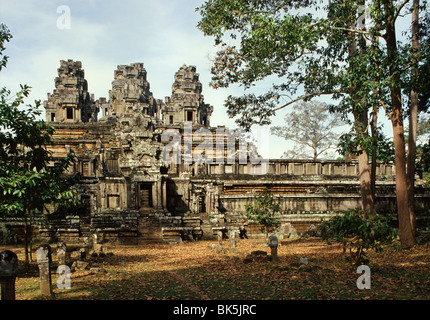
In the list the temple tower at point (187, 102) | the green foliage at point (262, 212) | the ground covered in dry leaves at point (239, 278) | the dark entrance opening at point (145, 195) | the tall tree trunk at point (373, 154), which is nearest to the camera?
the ground covered in dry leaves at point (239, 278)

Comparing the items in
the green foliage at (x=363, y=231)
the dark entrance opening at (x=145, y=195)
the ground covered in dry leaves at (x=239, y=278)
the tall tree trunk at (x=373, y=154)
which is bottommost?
the ground covered in dry leaves at (x=239, y=278)

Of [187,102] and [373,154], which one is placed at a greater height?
[187,102]

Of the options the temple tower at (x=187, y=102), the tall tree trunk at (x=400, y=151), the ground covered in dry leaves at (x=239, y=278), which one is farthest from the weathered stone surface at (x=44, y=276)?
the temple tower at (x=187, y=102)

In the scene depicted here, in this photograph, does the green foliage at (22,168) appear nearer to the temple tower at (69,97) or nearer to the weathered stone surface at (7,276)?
the weathered stone surface at (7,276)

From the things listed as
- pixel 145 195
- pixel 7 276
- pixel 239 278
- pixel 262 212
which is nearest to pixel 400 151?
pixel 262 212

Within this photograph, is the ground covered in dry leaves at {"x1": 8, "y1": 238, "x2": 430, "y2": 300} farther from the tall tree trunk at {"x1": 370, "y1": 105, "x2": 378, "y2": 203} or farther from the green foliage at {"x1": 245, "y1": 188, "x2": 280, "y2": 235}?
the tall tree trunk at {"x1": 370, "y1": 105, "x2": 378, "y2": 203}

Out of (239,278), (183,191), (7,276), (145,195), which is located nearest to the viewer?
(7,276)

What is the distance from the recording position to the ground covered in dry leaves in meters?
9.37

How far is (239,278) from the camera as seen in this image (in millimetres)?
11383

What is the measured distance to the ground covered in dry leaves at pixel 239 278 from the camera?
9.37 meters

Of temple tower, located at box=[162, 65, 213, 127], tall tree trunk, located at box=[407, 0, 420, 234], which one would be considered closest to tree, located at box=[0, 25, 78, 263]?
tall tree trunk, located at box=[407, 0, 420, 234]

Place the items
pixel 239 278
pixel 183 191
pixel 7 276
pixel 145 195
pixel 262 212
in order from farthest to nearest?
pixel 183 191, pixel 145 195, pixel 262 212, pixel 239 278, pixel 7 276

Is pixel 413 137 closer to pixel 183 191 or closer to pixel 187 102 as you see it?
pixel 183 191

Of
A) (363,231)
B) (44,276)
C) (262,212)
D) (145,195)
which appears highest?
(145,195)
